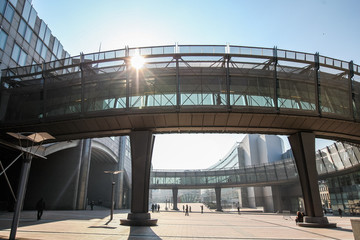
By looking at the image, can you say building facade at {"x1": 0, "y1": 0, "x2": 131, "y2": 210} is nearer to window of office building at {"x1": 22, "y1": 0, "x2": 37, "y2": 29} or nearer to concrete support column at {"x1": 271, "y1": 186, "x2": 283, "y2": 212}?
window of office building at {"x1": 22, "y1": 0, "x2": 37, "y2": 29}

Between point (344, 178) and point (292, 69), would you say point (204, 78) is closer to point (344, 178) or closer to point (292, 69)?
point (292, 69)

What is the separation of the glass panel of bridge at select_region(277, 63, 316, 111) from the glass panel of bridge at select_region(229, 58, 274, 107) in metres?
0.77

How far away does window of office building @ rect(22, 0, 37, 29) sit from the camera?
27734 millimetres

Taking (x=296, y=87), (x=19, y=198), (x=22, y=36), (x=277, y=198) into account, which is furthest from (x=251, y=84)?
(x=277, y=198)

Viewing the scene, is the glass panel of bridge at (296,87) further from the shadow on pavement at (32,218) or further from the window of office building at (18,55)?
the window of office building at (18,55)

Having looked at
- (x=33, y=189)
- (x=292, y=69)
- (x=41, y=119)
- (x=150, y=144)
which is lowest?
(x=33, y=189)

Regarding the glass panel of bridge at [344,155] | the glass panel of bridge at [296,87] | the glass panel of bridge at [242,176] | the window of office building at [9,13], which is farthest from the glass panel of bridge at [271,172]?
the window of office building at [9,13]

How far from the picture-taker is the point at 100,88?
19031mm

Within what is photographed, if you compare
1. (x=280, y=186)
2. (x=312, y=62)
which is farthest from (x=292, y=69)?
(x=280, y=186)

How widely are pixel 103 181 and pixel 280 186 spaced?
4334cm

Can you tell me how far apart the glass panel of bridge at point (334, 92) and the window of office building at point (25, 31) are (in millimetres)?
30214

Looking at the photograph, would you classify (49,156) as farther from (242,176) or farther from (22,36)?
(242,176)

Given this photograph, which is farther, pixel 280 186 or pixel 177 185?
pixel 177 185

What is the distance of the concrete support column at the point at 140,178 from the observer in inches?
687
